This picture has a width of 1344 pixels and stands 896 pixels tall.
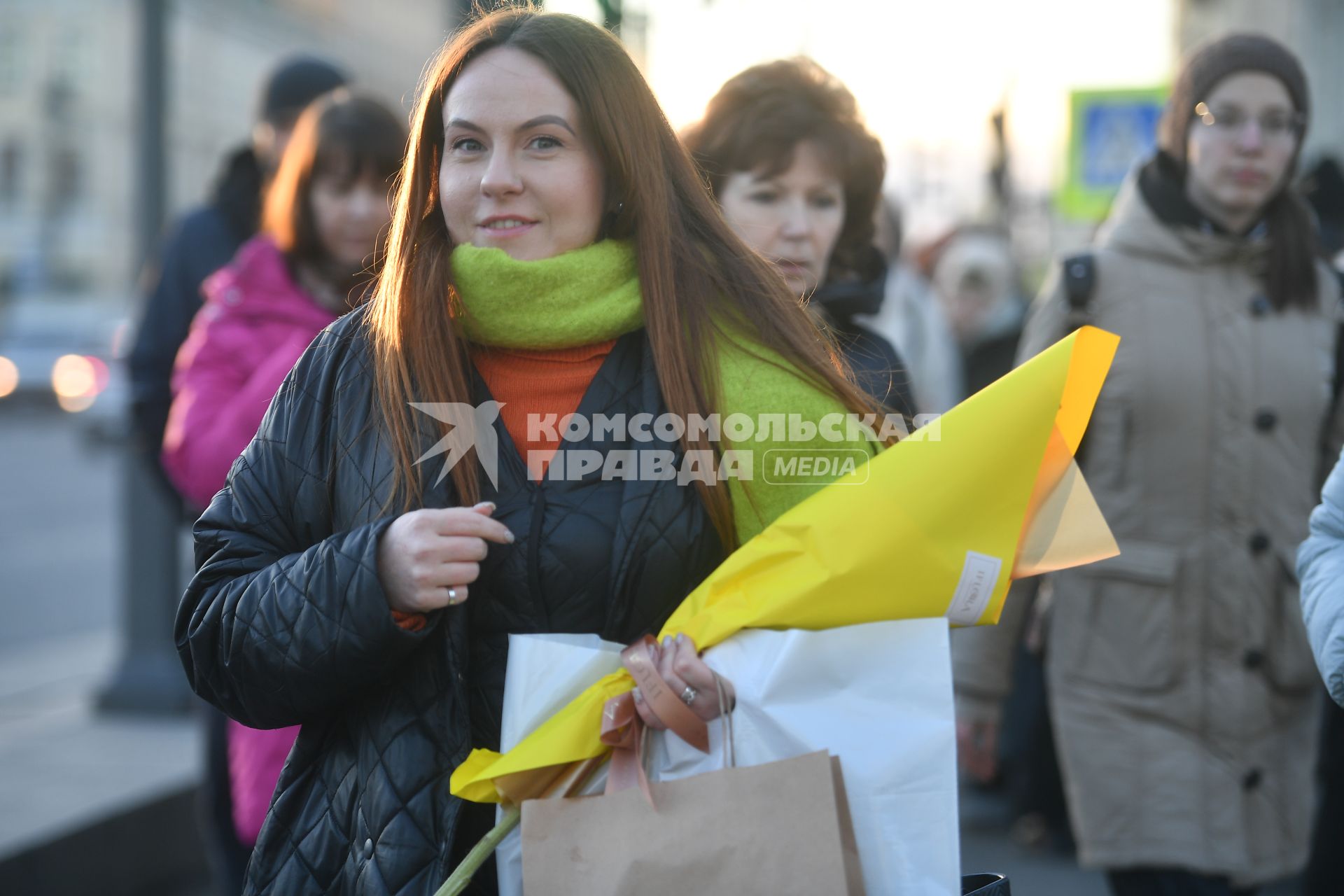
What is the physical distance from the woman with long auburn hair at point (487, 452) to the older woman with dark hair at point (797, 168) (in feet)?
3.08

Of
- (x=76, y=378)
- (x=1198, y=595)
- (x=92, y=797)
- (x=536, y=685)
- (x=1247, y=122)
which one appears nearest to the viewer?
(x=536, y=685)

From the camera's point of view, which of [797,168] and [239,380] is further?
[239,380]

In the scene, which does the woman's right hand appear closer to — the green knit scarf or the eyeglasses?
the green knit scarf

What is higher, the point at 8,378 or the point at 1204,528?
the point at 1204,528

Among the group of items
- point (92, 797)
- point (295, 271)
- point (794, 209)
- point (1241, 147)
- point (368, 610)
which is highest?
point (1241, 147)

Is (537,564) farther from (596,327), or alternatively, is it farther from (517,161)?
(517,161)

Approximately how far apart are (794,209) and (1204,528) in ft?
3.79

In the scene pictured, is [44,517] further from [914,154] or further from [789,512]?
[914,154]

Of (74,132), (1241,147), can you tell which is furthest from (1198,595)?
(74,132)

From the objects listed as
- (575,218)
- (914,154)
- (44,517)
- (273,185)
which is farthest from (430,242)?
(914,154)

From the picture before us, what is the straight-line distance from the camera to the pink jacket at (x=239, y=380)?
338 centimetres

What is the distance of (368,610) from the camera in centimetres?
194

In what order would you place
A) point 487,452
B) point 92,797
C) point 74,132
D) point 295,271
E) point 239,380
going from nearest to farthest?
1. point 487,452
2. point 239,380
3. point 295,271
4. point 92,797
5. point 74,132

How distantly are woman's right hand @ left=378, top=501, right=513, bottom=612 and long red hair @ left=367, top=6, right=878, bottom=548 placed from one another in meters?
0.12
